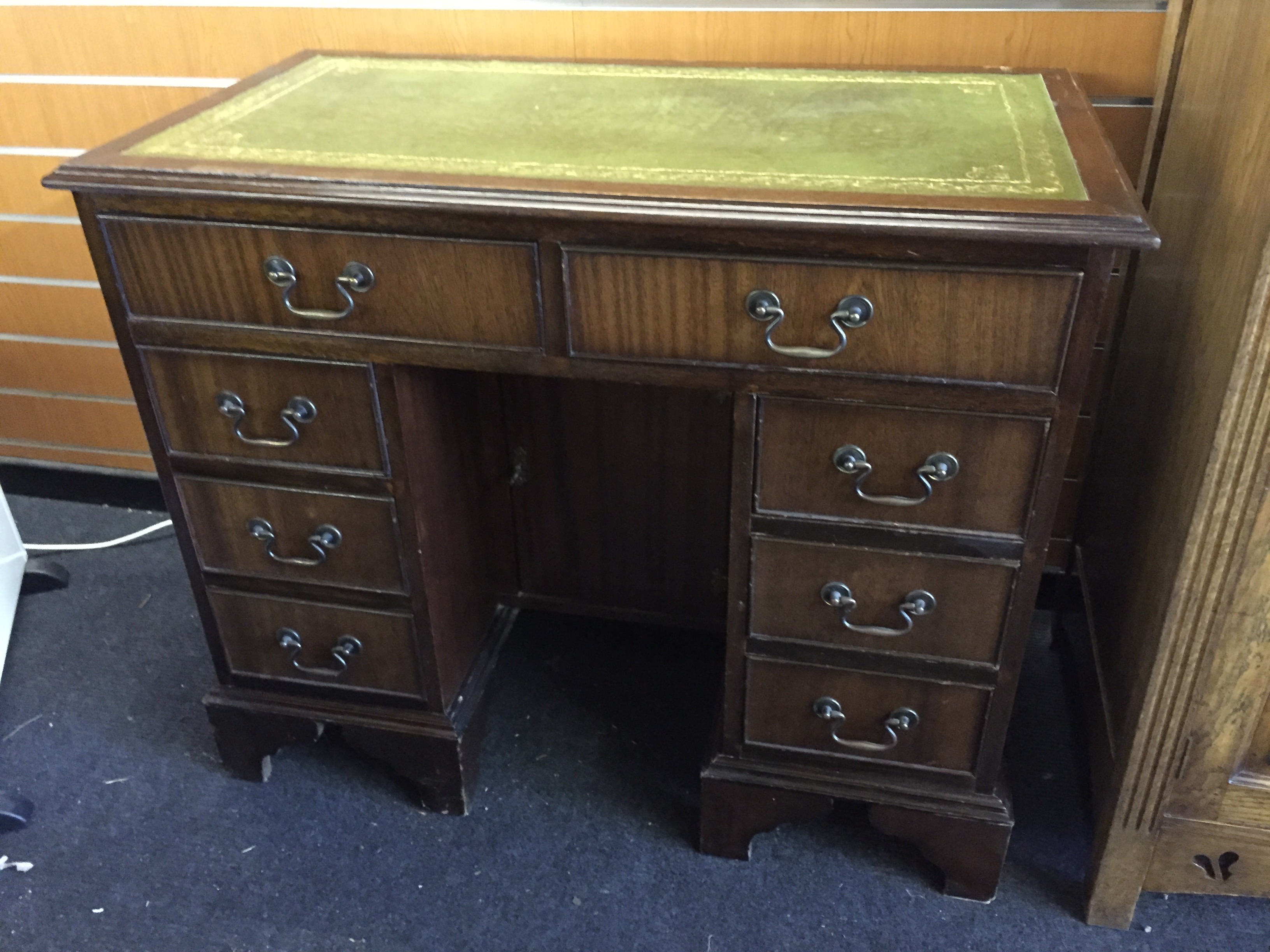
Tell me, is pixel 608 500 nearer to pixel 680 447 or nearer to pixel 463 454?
pixel 680 447

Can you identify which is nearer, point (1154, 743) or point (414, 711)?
point (1154, 743)

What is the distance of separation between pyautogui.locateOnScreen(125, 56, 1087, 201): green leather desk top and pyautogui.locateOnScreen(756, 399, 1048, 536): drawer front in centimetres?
22

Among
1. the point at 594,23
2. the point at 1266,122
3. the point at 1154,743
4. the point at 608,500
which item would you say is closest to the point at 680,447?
the point at 608,500

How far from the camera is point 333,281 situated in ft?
3.64

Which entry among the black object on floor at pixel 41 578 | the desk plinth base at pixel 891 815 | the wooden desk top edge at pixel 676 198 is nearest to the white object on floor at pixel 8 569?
the black object on floor at pixel 41 578

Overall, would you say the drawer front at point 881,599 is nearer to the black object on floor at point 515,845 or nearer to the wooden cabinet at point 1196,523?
the wooden cabinet at point 1196,523

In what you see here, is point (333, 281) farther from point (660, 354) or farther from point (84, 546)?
point (84, 546)

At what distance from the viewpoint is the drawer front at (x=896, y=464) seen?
Answer: 3.46 feet

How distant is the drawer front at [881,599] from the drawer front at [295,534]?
466 millimetres

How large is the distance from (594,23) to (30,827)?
4.54 feet

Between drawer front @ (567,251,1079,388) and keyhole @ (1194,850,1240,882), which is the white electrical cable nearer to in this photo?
drawer front @ (567,251,1079,388)

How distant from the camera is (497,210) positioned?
101 centimetres

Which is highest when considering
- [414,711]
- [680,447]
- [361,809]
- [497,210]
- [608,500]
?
[497,210]

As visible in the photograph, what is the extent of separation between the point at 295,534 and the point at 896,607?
2.41 ft
